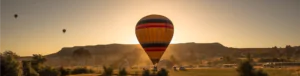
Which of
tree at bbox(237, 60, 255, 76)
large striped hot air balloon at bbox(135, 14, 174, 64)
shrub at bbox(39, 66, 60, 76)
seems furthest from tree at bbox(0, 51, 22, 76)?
tree at bbox(237, 60, 255, 76)

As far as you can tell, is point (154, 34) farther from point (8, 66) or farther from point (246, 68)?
point (8, 66)

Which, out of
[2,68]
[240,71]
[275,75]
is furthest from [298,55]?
[2,68]

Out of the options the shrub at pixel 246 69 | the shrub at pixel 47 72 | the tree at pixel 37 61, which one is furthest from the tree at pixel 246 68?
the tree at pixel 37 61

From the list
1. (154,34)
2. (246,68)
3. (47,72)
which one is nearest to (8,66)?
(154,34)

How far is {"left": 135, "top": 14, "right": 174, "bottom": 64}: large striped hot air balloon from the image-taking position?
51719mm

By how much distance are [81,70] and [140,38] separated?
3836 centimetres

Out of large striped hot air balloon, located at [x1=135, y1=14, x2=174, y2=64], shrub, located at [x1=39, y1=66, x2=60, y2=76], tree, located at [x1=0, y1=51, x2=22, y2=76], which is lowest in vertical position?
shrub, located at [x1=39, y1=66, x2=60, y2=76]

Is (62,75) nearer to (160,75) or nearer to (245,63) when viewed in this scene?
(160,75)

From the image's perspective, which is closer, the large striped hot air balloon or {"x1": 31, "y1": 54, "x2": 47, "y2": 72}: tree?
the large striped hot air balloon

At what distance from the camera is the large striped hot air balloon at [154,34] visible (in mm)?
51719

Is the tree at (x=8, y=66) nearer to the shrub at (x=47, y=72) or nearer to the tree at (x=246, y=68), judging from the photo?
the shrub at (x=47, y=72)

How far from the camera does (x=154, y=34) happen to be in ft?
170

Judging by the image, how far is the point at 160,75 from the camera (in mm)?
58406

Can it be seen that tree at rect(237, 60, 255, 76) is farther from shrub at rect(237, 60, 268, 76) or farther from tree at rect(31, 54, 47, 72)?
tree at rect(31, 54, 47, 72)
